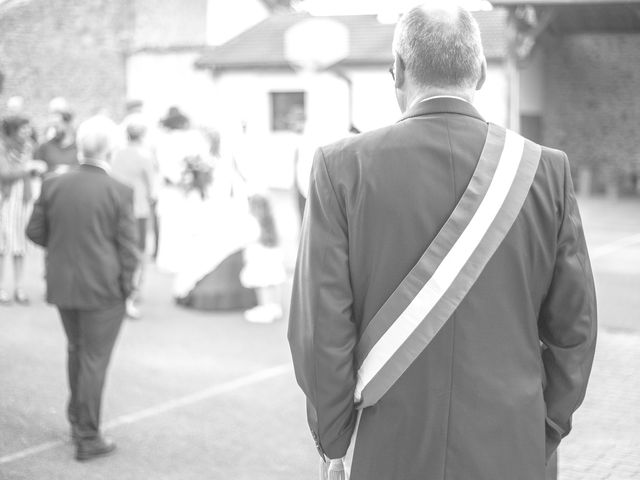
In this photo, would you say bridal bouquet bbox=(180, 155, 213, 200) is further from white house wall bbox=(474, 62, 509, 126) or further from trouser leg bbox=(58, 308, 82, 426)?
white house wall bbox=(474, 62, 509, 126)

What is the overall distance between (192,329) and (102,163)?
334 centimetres

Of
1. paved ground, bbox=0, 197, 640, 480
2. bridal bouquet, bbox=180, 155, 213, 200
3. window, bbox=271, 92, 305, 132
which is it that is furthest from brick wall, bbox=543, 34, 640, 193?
bridal bouquet, bbox=180, 155, 213, 200

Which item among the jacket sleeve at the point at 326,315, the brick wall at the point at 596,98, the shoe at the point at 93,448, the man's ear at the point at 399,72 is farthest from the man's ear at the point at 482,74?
the brick wall at the point at 596,98

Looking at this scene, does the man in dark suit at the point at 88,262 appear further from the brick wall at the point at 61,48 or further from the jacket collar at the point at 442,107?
the brick wall at the point at 61,48

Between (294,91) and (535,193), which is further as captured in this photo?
(294,91)

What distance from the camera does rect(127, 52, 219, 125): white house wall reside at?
2583 centimetres

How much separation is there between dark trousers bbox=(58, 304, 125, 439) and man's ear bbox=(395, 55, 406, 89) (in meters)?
3.16

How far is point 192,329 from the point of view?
853cm

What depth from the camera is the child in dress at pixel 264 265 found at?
29.5 ft

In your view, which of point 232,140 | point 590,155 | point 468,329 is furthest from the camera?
point 590,155

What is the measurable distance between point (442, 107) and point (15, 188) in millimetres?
7670

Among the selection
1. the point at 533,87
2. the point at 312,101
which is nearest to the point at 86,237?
the point at 312,101

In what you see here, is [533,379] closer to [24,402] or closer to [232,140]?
[24,402]

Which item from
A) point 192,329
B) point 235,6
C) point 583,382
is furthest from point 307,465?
point 235,6
